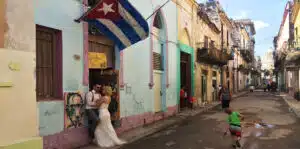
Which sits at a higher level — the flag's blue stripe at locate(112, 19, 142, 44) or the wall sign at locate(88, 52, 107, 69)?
the flag's blue stripe at locate(112, 19, 142, 44)

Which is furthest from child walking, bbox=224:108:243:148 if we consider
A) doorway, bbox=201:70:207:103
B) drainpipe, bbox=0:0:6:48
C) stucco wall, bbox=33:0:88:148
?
doorway, bbox=201:70:207:103

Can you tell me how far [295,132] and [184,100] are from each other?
8.83 metres

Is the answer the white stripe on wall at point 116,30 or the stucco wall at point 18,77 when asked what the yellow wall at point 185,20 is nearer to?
the white stripe on wall at point 116,30

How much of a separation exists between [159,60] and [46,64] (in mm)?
7902

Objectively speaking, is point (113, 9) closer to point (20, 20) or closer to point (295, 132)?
point (20, 20)

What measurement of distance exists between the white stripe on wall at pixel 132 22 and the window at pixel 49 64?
5.72 ft

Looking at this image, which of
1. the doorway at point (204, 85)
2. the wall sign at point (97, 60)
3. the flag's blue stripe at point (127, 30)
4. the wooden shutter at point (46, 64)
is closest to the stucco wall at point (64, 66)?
the wooden shutter at point (46, 64)

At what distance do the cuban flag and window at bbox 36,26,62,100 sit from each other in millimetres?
989

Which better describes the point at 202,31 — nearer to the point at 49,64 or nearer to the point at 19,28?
the point at 49,64

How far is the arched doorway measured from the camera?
1440 cm

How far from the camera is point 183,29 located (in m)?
18.7

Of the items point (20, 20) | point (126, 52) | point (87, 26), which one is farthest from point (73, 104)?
point (126, 52)

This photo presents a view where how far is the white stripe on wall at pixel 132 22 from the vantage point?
8531mm

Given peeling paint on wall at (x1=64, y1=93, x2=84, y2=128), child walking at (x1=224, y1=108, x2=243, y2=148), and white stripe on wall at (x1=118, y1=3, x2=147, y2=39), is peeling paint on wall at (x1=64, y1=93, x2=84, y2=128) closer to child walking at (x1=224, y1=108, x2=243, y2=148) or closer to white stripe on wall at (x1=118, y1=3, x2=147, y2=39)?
white stripe on wall at (x1=118, y1=3, x2=147, y2=39)
